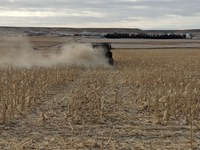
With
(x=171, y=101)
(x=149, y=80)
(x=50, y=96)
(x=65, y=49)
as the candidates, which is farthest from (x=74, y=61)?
(x=171, y=101)

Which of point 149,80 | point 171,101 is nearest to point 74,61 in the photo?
point 149,80

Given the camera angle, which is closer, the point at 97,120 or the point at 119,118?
the point at 97,120

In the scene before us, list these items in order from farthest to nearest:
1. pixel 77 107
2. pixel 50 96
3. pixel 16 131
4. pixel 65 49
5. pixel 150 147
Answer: pixel 65 49 < pixel 50 96 < pixel 77 107 < pixel 16 131 < pixel 150 147

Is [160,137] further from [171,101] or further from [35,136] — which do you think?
[171,101]

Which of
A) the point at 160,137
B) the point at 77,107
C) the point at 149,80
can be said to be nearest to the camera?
the point at 160,137

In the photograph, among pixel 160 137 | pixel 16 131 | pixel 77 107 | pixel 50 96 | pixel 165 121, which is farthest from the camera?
pixel 50 96

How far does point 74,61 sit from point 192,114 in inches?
795

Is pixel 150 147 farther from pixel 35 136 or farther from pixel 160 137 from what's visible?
pixel 35 136

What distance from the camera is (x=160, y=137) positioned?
8.91 m

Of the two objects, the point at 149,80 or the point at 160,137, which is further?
the point at 149,80

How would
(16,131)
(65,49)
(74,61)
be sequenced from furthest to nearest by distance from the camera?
(65,49), (74,61), (16,131)

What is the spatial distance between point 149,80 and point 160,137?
31.7 ft

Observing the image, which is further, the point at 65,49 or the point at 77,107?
the point at 65,49

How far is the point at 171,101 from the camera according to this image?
12.0m
